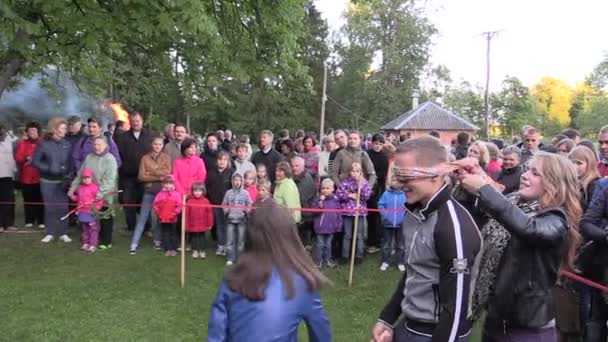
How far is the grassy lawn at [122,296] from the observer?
18.2ft

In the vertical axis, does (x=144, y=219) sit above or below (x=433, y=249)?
below

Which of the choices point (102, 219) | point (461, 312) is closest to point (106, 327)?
point (102, 219)

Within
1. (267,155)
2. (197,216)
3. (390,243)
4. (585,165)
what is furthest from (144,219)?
(585,165)

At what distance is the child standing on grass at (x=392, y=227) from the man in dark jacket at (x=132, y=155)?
14.0 feet

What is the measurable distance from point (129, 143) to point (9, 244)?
260 centimetres

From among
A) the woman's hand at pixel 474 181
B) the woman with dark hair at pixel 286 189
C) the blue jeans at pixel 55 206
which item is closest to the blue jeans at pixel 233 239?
the woman with dark hair at pixel 286 189

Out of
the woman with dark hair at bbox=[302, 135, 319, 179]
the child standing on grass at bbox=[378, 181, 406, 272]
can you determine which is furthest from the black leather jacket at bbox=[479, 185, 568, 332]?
the woman with dark hair at bbox=[302, 135, 319, 179]

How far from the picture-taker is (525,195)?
9.37 ft

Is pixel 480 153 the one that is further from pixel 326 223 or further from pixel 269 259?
pixel 269 259

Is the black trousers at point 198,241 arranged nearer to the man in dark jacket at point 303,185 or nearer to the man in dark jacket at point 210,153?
the man in dark jacket at point 210,153

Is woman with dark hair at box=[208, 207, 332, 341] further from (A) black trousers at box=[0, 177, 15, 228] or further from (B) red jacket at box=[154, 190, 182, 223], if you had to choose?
(A) black trousers at box=[0, 177, 15, 228]

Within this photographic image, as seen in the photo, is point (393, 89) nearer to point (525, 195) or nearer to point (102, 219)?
point (102, 219)

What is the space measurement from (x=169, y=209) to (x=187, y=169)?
0.70 m

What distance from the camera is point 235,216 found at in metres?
8.13
